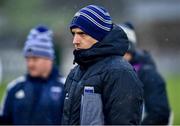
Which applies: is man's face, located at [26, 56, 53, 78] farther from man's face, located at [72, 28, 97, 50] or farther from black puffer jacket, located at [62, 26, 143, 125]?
man's face, located at [72, 28, 97, 50]

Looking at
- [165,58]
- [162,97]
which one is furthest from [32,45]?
[165,58]

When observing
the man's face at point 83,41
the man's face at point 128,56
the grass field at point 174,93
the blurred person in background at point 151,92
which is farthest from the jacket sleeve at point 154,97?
the grass field at point 174,93

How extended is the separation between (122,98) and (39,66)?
3.35 metres

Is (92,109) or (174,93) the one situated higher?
(92,109)

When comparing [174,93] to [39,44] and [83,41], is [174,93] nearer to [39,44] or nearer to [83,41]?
[39,44]

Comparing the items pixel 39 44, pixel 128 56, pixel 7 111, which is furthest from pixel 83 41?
pixel 39 44

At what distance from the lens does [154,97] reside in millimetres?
10203

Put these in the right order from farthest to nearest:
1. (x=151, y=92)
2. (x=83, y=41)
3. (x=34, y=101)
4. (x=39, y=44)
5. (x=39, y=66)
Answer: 1. (x=39, y=44)
2. (x=39, y=66)
3. (x=34, y=101)
4. (x=151, y=92)
5. (x=83, y=41)

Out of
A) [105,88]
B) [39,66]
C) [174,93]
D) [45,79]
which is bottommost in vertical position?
[174,93]

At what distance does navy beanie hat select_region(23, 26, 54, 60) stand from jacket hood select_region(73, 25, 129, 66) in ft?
10.4

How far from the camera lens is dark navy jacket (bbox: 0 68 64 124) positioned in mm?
10281

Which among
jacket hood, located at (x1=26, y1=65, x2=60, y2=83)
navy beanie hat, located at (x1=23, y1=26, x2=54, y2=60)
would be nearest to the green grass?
navy beanie hat, located at (x1=23, y1=26, x2=54, y2=60)

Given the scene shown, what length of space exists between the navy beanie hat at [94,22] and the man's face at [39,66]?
2.92 m

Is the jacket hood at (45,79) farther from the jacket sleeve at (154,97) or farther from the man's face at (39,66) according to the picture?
the jacket sleeve at (154,97)
